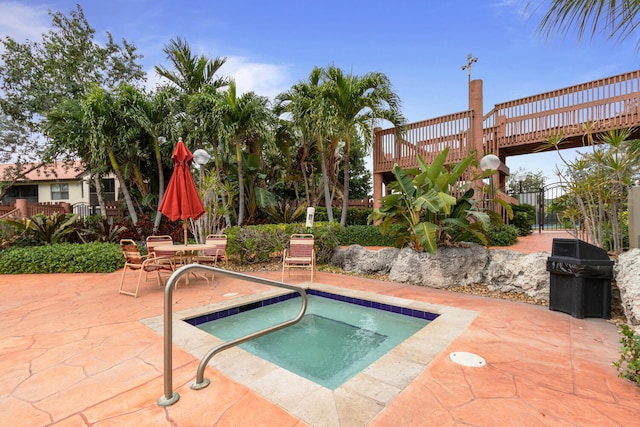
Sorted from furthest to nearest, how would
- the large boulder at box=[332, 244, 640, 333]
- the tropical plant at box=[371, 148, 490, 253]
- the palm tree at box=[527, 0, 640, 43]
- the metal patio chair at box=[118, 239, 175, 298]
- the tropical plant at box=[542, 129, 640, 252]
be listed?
1. the tropical plant at box=[371, 148, 490, 253]
2. the metal patio chair at box=[118, 239, 175, 298]
3. the large boulder at box=[332, 244, 640, 333]
4. the tropical plant at box=[542, 129, 640, 252]
5. the palm tree at box=[527, 0, 640, 43]

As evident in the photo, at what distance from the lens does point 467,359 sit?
2801 mm

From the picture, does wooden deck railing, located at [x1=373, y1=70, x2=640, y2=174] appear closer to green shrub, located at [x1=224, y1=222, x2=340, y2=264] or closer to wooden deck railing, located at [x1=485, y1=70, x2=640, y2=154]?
wooden deck railing, located at [x1=485, y1=70, x2=640, y2=154]

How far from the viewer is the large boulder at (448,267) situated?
574 cm

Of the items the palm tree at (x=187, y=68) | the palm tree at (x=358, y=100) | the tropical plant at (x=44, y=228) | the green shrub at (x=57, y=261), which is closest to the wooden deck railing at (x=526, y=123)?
the palm tree at (x=358, y=100)

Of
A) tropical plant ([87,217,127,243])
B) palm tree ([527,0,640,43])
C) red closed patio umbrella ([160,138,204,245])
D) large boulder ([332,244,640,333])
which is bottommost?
large boulder ([332,244,640,333])

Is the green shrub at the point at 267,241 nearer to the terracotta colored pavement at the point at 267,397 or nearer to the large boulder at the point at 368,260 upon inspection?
the large boulder at the point at 368,260

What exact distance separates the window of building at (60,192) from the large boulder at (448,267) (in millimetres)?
28414

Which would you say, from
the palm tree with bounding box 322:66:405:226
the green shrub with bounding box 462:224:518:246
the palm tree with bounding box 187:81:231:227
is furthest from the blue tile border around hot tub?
the palm tree with bounding box 322:66:405:226

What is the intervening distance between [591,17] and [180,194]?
21.1 feet

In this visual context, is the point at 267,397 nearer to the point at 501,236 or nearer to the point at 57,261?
the point at 57,261

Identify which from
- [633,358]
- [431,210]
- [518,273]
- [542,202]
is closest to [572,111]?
[542,202]

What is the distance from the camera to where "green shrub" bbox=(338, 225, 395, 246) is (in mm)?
10992

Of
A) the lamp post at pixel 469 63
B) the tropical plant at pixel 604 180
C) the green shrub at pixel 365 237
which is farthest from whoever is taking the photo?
Answer: the lamp post at pixel 469 63

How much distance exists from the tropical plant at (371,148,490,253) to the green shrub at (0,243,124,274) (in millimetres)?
7079
